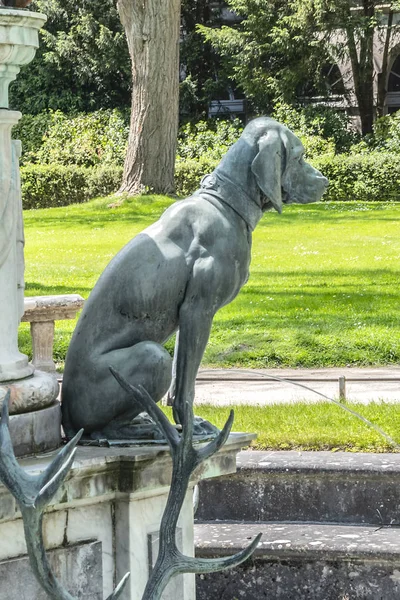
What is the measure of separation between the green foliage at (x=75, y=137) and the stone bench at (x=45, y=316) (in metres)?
18.8

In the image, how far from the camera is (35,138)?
109 ft

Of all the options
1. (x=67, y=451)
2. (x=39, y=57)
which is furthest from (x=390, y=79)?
(x=67, y=451)

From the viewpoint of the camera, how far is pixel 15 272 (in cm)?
409

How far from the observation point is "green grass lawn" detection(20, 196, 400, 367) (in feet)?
37.2

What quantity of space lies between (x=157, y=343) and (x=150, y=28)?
692 inches

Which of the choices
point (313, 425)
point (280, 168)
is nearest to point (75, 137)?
point (313, 425)

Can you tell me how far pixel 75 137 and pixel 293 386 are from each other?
23283mm

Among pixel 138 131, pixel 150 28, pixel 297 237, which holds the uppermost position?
pixel 150 28

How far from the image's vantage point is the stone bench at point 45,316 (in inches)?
387

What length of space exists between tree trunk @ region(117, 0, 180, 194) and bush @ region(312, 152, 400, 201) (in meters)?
5.06

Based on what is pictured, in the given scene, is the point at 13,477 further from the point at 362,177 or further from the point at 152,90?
the point at 362,177

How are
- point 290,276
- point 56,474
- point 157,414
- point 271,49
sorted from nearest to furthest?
point 56,474
point 157,414
point 290,276
point 271,49

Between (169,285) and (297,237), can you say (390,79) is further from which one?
(169,285)

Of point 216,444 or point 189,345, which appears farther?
point 189,345
